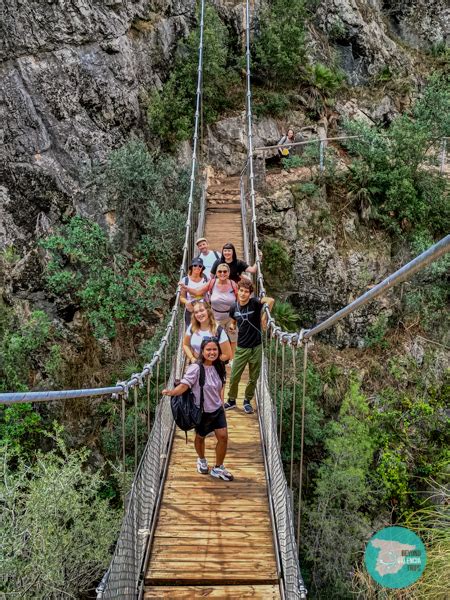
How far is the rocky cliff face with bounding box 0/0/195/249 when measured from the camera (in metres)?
8.11

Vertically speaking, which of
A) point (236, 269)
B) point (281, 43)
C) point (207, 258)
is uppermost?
point (281, 43)

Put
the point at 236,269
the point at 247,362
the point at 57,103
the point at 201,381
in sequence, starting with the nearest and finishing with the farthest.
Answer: the point at 201,381 → the point at 247,362 → the point at 236,269 → the point at 57,103

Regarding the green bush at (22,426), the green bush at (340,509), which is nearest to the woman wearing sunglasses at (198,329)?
the green bush at (340,509)

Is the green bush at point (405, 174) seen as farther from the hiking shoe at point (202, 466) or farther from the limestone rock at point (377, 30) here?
the hiking shoe at point (202, 466)

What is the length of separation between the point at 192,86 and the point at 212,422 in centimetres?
892

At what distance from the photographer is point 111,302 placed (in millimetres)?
8039

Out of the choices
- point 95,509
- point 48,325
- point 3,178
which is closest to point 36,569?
point 95,509

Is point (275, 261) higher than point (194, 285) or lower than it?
higher

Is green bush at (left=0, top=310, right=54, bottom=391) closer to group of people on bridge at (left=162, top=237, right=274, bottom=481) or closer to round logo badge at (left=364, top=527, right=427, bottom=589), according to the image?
group of people on bridge at (left=162, top=237, right=274, bottom=481)

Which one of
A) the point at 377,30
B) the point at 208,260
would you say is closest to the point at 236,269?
the point at 208,260

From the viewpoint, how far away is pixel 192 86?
10602 millimetres

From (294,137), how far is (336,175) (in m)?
1.89

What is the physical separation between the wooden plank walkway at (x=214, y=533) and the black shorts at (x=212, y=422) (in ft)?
1.45

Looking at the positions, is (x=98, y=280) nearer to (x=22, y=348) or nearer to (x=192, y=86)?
(x=22, y=348)
